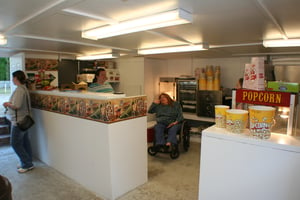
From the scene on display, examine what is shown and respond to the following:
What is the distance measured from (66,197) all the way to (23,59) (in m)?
3.08

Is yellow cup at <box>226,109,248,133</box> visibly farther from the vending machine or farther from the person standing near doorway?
the vending machine

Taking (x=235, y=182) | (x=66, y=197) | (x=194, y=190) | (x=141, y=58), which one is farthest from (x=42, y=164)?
(x=235, y=182)

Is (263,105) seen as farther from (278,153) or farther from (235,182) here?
(235,182)

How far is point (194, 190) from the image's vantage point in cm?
290

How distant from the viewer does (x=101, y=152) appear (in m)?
2.61

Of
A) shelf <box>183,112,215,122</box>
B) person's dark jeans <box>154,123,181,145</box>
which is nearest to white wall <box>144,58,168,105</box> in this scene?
shelf <box>183,112,215,122</box>

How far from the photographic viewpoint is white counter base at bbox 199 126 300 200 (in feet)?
3.51

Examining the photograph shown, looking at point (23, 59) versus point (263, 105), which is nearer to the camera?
point (263, 105)

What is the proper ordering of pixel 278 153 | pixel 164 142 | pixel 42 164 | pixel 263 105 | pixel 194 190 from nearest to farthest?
pixel 278 153
pixel 263 105
pixel 194 190
pixel 42 164
pixel 164 142

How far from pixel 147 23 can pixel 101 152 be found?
1.61m

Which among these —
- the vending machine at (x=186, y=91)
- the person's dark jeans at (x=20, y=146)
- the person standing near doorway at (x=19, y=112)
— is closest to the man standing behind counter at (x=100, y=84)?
the person standing near doorway at (x=19, y=112)

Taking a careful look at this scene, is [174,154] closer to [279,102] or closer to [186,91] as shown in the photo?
[186,91]

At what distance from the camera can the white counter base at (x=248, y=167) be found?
1071mm

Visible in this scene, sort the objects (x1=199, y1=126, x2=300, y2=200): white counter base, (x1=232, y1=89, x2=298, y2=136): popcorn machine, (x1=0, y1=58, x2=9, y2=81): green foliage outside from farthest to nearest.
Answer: (x1=0, y1=58, x2=9, y2=81): green foliage outside
(x1=232, y1=89, x2=298, y2=136): popcorn machine
(x1=199, y1=126, x2=300, y2=200): white counter base
